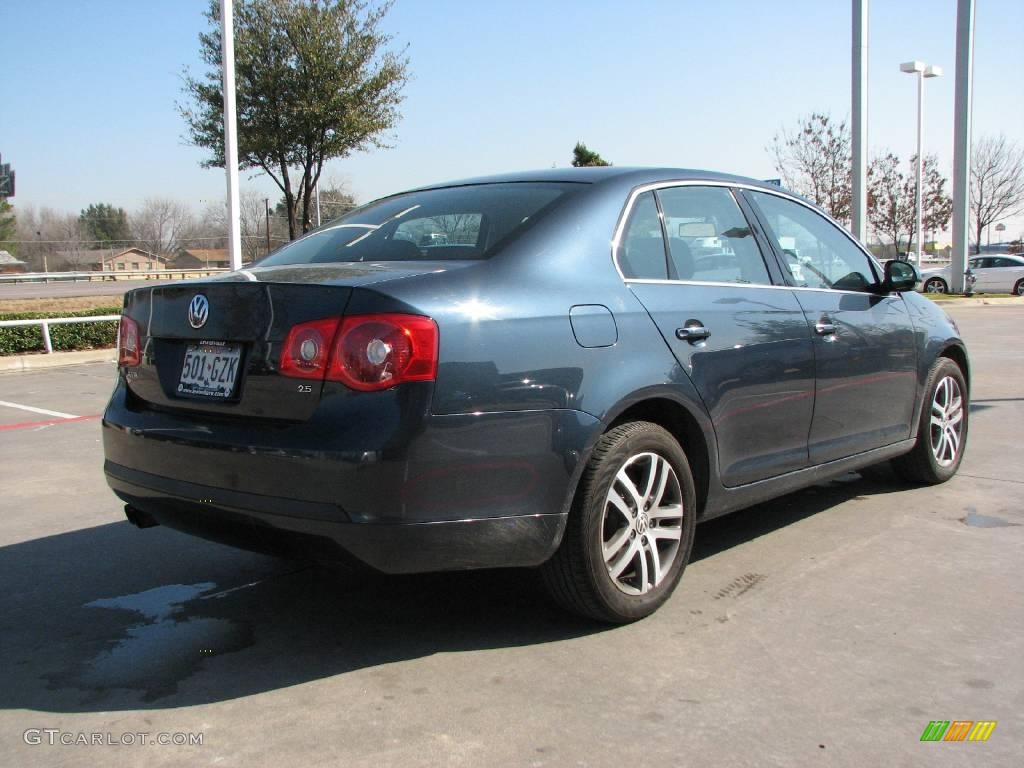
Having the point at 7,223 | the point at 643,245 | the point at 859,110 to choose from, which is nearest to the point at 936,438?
the point at 643,245

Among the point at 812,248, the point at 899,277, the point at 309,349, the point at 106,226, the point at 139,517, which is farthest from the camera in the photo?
the point at 106,226

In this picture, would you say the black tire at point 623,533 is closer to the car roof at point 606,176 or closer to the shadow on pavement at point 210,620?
the shadow on pavement at point 210,620

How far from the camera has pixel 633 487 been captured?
3.53 m

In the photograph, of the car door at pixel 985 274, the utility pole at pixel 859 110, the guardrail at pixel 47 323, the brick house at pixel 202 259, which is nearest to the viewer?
the guardrail at pixel 47 323

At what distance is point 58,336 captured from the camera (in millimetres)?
14719

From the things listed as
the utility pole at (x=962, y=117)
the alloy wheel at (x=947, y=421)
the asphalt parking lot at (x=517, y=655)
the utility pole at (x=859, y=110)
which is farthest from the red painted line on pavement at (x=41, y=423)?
the utility pole at (x=962, y=117)

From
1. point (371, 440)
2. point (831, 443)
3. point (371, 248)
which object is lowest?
point (831, 443)

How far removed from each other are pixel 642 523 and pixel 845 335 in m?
1.71

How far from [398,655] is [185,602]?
1.07 meters

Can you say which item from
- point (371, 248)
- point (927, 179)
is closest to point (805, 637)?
point (371, 248)

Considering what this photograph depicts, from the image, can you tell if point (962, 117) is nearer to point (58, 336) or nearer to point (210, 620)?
point (58, 336)

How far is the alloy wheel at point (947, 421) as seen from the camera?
5.61 meters

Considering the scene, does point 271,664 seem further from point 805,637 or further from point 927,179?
point 927,179

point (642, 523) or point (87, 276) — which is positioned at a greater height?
point (87, 276)
